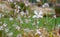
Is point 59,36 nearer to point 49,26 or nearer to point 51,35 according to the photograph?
point 51,35

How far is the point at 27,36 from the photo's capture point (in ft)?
9.91

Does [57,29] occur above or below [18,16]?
below

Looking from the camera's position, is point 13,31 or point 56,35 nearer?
point 56,35

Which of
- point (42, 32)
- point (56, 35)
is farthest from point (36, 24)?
point (56, 35)

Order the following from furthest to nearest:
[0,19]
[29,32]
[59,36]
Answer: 1. [0,19]
2. [29,32]
3. [59,36]

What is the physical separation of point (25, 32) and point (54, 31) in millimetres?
435

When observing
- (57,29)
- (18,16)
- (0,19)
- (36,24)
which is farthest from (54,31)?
(0,19)

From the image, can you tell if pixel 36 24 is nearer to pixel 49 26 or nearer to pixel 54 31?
pixel 54 31

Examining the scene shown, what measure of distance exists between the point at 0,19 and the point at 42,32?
30.4 inches

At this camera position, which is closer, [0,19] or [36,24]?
[36,24]

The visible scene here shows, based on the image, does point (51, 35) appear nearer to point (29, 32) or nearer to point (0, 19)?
point (29, 32)

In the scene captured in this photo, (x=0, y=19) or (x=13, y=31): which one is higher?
(x=0, y=19)

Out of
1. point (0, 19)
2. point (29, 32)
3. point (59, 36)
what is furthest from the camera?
point (0, 19)

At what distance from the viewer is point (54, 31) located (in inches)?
118
